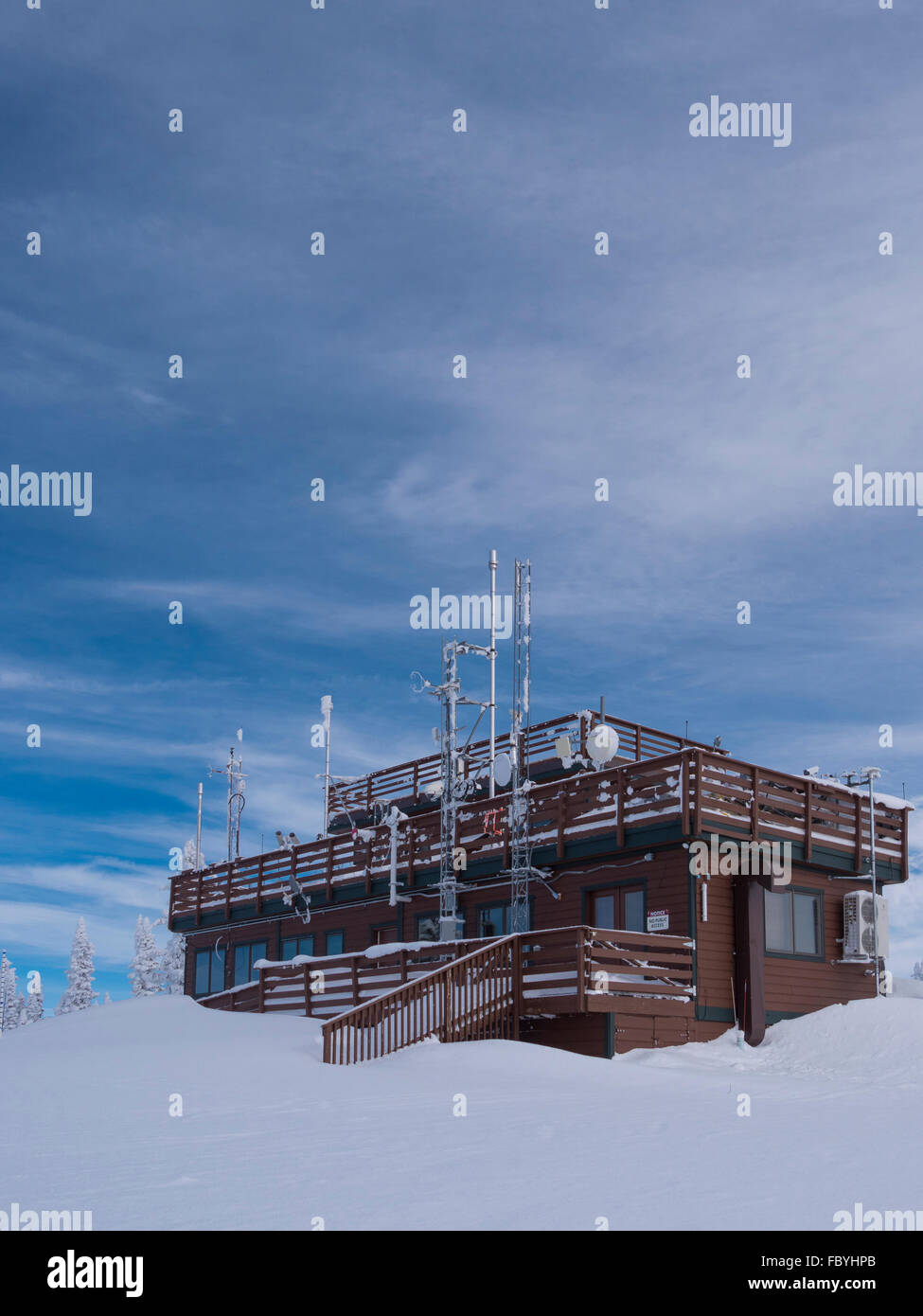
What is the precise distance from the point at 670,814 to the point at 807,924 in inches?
201

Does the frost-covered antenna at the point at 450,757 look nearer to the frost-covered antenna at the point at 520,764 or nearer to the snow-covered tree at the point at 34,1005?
the frost-covered antenna at the point at 520,764

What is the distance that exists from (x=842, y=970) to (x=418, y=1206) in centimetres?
2047

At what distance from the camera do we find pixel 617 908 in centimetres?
2544

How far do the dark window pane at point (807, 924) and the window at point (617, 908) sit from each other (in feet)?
12.0

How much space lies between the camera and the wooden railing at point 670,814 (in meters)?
24.0

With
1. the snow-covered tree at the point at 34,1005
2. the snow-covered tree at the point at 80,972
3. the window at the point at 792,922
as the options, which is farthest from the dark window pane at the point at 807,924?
the snow-covered tree at the point at 34,1005

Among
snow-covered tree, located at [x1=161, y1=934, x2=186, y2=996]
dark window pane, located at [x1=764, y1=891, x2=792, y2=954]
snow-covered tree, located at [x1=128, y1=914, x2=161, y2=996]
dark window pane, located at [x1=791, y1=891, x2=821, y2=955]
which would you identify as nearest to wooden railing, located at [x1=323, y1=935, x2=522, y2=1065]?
dark window pane, located at [x1=764, y1=891, x2=792, y2=954]

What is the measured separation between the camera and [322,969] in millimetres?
28062

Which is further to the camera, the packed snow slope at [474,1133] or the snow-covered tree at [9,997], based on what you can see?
the snow-covered tree at [9,997]

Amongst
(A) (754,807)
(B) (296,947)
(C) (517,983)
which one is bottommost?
(C) (517,983)

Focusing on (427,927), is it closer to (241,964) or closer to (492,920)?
(492,920)

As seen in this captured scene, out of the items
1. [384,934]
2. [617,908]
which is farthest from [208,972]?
[617,908]
